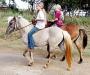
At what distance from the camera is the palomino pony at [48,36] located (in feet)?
31.1

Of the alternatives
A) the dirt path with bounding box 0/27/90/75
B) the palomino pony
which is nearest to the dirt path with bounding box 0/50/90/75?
the dirt path with bounding box 0/27/90/75

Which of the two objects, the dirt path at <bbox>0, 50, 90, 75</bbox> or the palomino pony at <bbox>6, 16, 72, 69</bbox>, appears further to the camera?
the palomino pony at <bbox>6, 16, 72, 69</bbox>

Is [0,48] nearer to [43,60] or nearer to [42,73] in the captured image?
[43,60]

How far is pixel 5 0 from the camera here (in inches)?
1105

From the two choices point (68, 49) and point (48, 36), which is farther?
point (48, 36)

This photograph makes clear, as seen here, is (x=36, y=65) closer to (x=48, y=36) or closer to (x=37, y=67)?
(x=37, y=67)

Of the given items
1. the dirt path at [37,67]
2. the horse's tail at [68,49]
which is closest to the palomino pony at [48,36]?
the horse's tail at [68,49]

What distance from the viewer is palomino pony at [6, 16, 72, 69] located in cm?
949

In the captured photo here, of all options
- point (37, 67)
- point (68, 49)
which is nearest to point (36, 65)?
point (37, 67)

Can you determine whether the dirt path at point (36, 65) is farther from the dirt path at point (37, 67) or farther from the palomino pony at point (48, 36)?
the palomino pony at point (48, 36)

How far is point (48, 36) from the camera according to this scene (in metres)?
9.70

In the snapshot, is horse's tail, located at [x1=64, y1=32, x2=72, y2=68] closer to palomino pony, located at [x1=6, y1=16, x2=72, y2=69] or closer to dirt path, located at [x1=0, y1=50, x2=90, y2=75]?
palomino pony, located at [x1=6, y1=16, x2=72, y2=69]

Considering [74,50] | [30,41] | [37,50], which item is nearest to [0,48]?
[37,50]

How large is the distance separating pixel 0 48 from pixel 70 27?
10.8 feet
